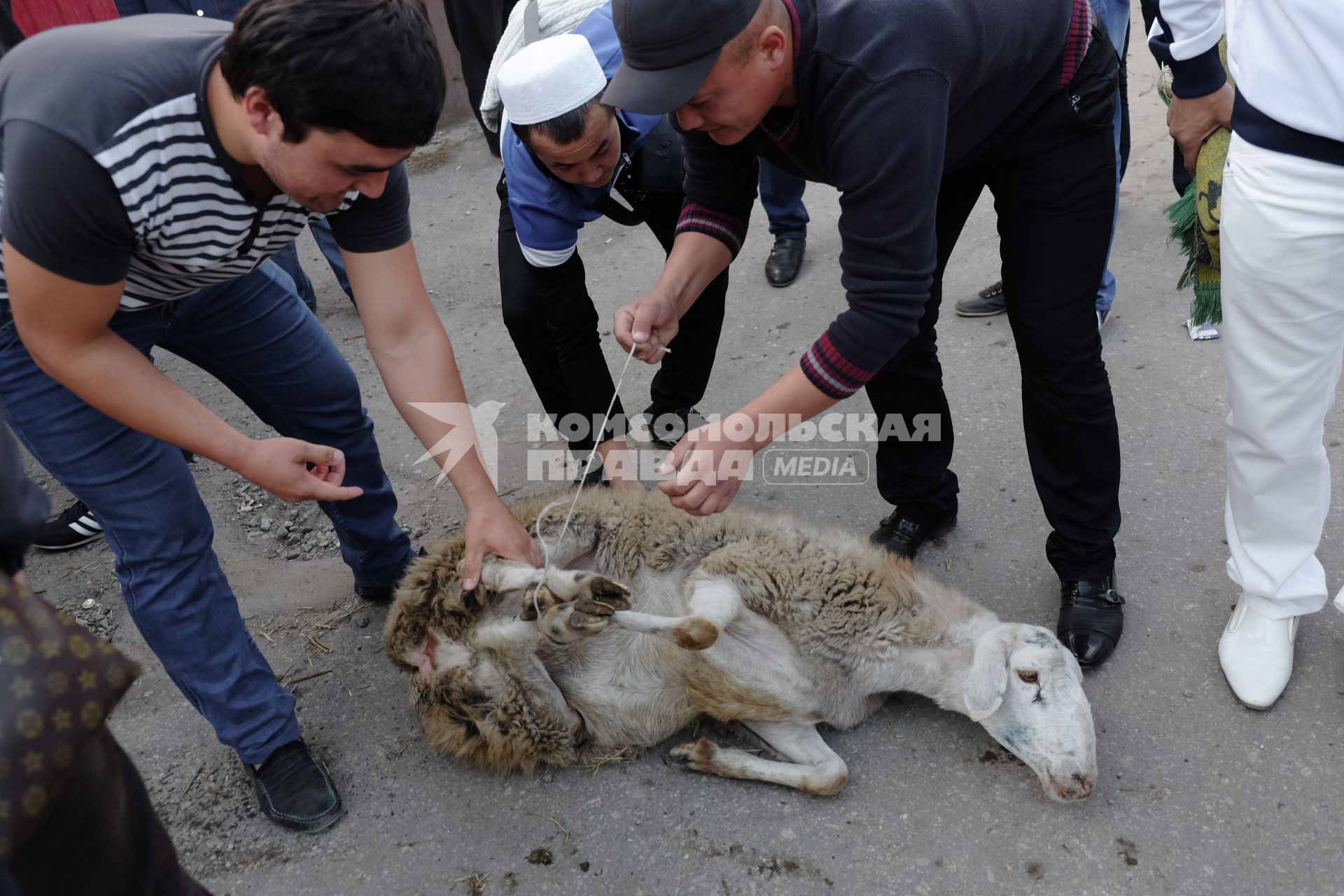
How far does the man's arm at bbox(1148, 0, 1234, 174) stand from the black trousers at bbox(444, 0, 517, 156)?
158 inches

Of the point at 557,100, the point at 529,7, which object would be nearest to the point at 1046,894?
the point at 557,100

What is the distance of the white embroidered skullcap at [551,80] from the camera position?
9.18 ft

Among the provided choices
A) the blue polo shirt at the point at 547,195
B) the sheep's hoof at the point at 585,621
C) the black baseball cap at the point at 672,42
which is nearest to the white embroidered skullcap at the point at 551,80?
the blue polo shirt at the point at 547,195

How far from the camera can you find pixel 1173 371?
13.6ft

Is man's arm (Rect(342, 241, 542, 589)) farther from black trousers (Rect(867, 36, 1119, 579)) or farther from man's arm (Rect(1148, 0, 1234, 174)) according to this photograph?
man's arm (Rect(1148, 0, 1234, 174))

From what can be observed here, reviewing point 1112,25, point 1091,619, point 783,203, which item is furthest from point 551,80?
point 1112,25

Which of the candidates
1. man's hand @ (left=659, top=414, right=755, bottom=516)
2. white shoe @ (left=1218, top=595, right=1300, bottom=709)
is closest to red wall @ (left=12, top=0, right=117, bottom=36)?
man's hand @ (left=659, top=414, right=755, bottom=516)

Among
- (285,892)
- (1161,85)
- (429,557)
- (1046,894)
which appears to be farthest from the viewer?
(1161,85)

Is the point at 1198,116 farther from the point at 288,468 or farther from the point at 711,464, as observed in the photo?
the point at 288,468

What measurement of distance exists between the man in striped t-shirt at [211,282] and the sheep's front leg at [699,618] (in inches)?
15.4

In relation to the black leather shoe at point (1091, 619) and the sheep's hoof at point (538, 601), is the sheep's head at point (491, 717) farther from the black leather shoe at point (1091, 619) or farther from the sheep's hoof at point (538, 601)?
the black leather shoe at point (1091, 619)

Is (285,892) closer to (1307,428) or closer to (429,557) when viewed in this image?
(429,557)

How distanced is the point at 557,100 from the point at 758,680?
5.92 feet

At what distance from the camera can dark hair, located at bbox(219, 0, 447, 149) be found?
177 cm
